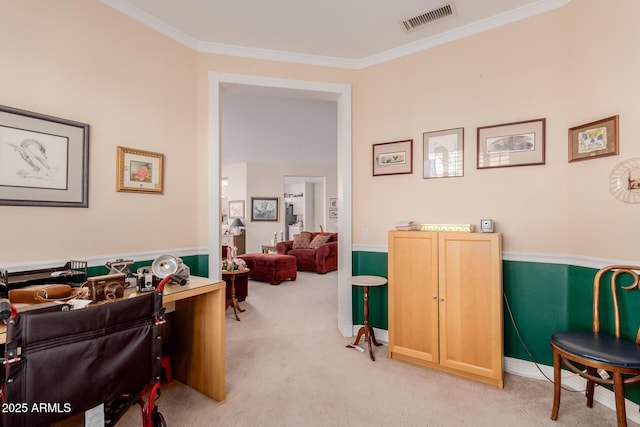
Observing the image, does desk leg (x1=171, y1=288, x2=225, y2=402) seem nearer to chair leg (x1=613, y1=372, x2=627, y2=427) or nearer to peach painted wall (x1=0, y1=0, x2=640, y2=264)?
peach painted wall (x1=0, y1=0, x2=640, y2=264)

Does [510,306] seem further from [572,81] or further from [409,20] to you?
[409,20]

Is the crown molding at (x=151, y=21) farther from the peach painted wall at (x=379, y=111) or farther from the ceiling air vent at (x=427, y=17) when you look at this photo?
the ceiling air vent at (x=427, y=17)

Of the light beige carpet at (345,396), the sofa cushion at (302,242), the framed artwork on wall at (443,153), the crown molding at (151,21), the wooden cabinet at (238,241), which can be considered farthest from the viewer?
the wooden cabinet at (238,241)

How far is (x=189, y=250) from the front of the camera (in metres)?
2.83

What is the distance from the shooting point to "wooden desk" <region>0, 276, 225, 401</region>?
209 centimetres

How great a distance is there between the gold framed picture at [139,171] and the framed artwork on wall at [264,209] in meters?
6.11

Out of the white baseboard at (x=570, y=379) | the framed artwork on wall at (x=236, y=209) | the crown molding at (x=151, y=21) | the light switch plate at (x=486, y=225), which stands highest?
the crown molding at (x=151, y=21)

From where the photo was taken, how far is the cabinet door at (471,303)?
2260 millimetres

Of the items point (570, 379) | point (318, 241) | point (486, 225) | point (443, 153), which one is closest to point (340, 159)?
point (443, 153)

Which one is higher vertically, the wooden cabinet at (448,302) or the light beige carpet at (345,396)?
the wooden cabinet at (448,302)

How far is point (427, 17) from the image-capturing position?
8.38 feet

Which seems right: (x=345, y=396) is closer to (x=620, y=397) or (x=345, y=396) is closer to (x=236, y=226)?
(x=620, y=397)

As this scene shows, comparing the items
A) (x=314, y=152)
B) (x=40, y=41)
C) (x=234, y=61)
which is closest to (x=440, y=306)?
(x=234, y=61)

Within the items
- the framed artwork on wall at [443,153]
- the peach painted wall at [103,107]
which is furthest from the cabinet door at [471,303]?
the peach painted wall at [103,107]
